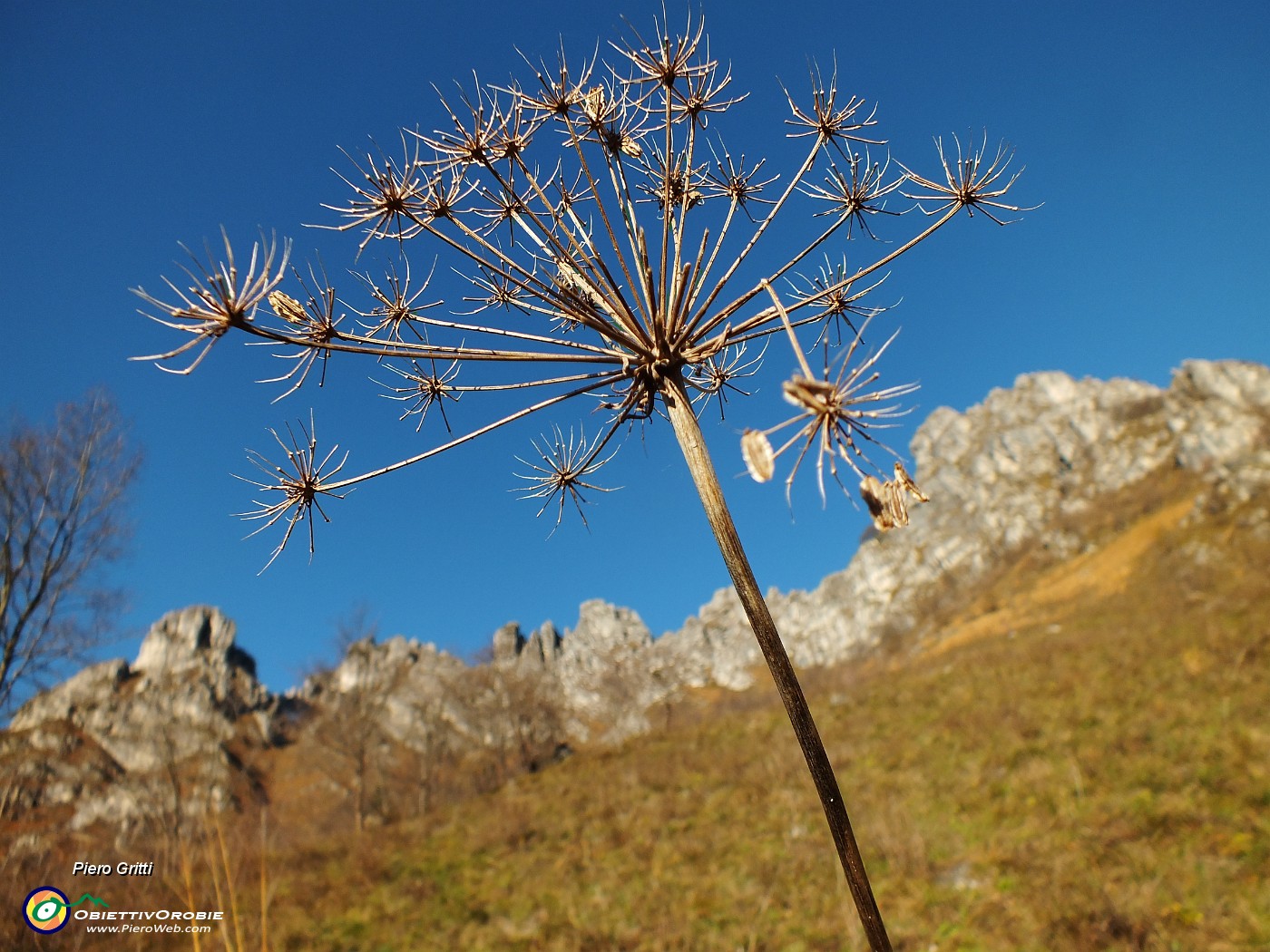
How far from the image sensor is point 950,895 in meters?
9.73

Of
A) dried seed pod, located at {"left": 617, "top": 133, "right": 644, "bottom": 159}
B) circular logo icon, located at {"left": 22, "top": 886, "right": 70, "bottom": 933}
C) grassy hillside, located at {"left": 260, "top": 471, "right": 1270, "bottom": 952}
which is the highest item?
dried seed pod, located at {"left": 617, "top": 133, "right": 644, "bottom": 159}

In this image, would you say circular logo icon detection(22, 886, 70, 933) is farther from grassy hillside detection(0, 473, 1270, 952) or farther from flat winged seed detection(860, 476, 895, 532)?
flat winged seed detection(860, 476, 895, 532)

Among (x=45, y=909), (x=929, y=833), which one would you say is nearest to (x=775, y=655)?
(x=929, y=833)

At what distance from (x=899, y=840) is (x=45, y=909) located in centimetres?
1452

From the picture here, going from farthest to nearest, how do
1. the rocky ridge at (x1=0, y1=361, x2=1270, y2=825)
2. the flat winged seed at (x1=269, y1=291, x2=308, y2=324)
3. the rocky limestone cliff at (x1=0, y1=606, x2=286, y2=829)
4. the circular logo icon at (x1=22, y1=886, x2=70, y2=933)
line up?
the rocky ridge at (x1=0, y1=361, x2=1270, y2=825)
the rocky limestone cliff at (x1=0, y1=606, x2=286, y2=829)
the circular logo icon at (x1=22, y1=886, x2=70, y2=933)
the flat winged seed at (x1=269, y1=291, x2=308, y2=324)

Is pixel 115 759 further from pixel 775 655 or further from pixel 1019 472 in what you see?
pixel 1019 472

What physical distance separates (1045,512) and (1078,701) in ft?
410

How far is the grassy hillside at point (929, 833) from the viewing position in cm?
860

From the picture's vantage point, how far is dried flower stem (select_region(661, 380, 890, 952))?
2.04 metres

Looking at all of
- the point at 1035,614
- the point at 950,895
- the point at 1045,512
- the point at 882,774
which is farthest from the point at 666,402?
the point at 1045,512

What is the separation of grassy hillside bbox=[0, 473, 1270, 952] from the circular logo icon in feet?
1.34

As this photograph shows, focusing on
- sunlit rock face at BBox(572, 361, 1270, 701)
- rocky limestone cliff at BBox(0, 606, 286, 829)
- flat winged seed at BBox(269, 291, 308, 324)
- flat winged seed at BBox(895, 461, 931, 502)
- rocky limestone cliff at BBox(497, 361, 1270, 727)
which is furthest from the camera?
sunlit rock face at BBox(572, 361, 1270, 701)

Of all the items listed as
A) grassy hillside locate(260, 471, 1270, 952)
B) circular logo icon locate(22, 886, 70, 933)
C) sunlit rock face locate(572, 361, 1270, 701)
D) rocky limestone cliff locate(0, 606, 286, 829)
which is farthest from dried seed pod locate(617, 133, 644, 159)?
sunlit rock face locate(572, 361, 1270, 701)

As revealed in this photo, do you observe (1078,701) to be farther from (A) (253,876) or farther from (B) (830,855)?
(A) (253,876)
